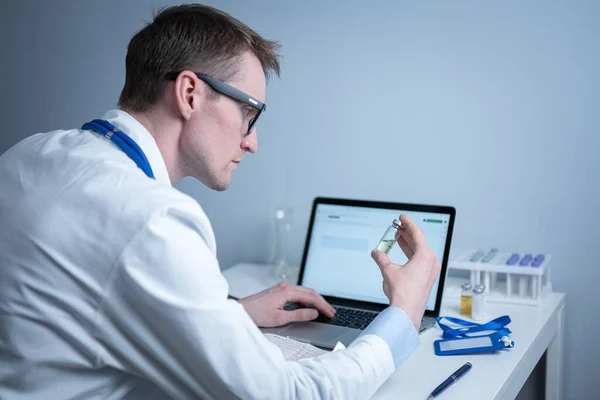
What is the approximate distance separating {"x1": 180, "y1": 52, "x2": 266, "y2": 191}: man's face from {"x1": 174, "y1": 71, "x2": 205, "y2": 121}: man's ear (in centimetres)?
1

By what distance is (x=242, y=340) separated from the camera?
0.79 m

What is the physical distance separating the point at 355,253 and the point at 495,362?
56 cm

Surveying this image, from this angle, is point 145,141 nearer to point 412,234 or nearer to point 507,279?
point 412,234

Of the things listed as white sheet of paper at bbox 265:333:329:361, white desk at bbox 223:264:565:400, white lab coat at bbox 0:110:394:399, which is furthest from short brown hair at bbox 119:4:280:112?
white desk at bbox 223:264:565:400

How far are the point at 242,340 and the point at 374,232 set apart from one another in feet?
2.98

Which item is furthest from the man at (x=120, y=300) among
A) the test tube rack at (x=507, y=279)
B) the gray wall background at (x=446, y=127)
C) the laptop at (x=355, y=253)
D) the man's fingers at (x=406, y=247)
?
the gray wall background at (x=446, y=127)

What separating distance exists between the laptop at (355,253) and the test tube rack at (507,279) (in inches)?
4.4

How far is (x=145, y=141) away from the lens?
98cm

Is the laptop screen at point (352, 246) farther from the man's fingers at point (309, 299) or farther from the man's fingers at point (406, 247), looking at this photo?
the man's fingers at point (406, 247)

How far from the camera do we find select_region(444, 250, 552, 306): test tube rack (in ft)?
5.02

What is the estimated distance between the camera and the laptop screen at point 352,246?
5.16 feet

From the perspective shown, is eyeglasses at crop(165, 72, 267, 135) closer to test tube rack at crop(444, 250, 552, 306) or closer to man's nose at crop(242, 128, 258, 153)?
man's nose at crop(242, 128, 258, 153)

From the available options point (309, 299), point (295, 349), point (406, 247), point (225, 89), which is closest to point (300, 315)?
point (309, 299)

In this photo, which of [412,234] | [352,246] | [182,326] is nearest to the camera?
[182,326]
